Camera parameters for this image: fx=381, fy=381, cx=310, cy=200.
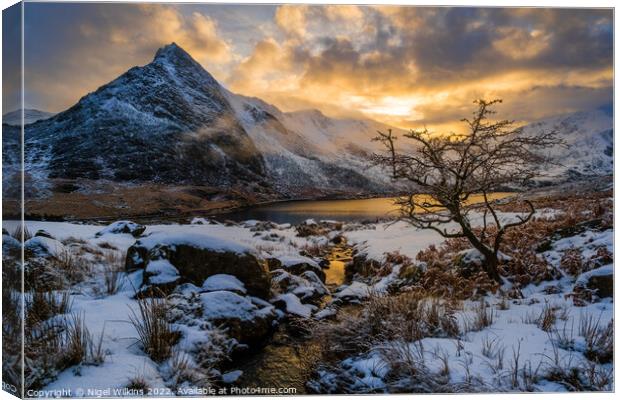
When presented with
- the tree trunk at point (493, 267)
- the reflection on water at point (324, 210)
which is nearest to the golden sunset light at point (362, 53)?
the reflection on water at point (324, 210)

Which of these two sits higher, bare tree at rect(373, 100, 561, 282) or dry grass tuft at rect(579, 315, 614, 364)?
bare tree at rect(373, 100, 561, 282)

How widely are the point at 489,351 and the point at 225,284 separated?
3.52 m

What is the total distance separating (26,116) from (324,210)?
14.6 feet

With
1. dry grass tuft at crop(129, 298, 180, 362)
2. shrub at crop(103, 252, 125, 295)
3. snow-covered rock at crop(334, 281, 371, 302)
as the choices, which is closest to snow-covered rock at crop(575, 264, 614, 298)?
snow-covered rock at crop(334, 281, 371, 302)

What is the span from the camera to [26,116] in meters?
4.82

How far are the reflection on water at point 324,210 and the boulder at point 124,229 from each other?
1.56m

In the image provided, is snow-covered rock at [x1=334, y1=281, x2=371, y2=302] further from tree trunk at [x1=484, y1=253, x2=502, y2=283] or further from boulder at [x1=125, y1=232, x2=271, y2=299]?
tree trunk at [x1=484, y1=253, x2=502, y2=283]

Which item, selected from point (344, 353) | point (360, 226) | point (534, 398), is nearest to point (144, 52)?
point (360, 226)

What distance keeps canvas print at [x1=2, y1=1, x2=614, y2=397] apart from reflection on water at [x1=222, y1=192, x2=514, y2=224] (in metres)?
0.04

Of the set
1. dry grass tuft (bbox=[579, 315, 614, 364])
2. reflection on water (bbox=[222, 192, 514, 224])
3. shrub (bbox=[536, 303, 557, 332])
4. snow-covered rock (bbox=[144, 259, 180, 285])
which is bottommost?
dry grass tuft (bbox=[579, 315, 614, 364])

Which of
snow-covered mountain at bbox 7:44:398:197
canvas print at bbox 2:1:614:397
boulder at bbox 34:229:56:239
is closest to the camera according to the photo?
canvas print at bbox 2:1:614:397

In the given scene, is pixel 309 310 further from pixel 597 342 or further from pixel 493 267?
pixel 597 342

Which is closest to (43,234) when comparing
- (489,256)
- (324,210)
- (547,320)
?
(324,210)

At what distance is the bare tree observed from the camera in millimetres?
5562
